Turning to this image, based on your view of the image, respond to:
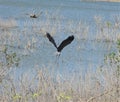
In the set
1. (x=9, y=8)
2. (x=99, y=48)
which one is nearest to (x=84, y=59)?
(x=99, y=48)

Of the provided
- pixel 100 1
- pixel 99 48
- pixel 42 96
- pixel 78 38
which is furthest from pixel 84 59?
pixel 100 1

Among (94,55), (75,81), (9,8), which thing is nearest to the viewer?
(75,81)

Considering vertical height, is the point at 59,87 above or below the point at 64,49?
above

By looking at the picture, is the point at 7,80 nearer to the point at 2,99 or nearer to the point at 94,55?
the point at 2,99

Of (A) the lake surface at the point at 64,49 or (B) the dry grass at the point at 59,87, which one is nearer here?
(B) the dry grass at the point at 59,87

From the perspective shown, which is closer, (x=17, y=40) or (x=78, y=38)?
(x=17, y=40)

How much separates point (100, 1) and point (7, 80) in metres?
38.5

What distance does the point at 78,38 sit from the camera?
55.2ft

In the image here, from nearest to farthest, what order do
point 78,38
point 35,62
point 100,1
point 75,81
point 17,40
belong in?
point 75,81 → point 35,62 → point 17,40 → point 78,38 → point 100,1

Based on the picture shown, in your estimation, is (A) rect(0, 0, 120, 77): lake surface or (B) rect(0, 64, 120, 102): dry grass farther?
(A) rect(0, 0, 120, 77): lake surface

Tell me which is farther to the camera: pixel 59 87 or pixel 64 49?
pixel 64 49

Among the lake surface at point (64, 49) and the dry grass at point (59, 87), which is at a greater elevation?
the dry grass at point (59, 87)

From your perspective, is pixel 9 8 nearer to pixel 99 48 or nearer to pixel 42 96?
pixel 99 48

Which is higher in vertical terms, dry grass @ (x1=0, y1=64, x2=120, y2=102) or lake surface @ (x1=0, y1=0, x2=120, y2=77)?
dry grass @ (x1=0, y1=64, x2=120, y2=102)
